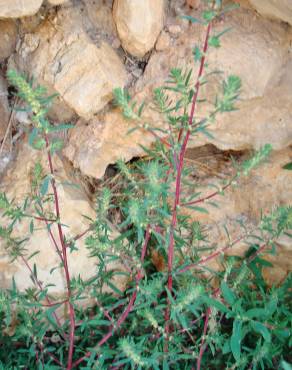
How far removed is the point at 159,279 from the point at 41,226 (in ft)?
2.56

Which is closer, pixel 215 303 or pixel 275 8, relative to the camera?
pixel 215 303

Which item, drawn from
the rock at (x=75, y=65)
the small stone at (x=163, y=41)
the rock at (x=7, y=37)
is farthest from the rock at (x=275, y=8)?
the rock at (x=7, y=37)

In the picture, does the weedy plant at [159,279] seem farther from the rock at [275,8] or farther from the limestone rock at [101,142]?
the rock at [275,8]

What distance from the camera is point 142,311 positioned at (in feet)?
6.92

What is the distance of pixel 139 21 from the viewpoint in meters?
2.31

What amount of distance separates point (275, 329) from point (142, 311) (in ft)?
1.85

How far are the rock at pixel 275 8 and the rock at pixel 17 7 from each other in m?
0.95

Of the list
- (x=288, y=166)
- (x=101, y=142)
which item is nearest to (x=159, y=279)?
(x=101, y=142)

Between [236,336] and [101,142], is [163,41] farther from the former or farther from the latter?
[236,336]

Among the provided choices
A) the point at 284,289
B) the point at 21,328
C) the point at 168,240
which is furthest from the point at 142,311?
the point at 284,289

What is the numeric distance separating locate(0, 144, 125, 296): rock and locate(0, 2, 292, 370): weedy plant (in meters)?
0.08

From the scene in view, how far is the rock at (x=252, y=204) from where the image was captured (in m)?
2.76

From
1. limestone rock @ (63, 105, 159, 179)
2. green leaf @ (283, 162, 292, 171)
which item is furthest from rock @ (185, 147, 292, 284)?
limestone rock @ (63, 105, 159, 179)

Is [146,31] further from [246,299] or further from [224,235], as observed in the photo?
[246,299]
